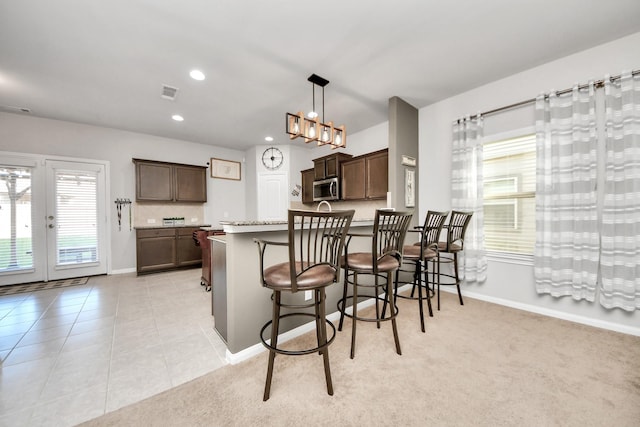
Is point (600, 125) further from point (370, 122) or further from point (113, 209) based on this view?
point (113, 209)

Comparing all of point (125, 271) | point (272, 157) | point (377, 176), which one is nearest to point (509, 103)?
point (377, 176)

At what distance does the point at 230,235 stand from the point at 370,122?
3591 mm

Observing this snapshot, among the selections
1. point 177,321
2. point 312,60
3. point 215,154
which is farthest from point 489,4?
point 215,154

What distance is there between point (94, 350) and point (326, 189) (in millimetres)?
3934

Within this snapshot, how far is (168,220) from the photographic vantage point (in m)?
4.83

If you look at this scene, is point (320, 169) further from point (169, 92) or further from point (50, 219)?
point (50, 219)

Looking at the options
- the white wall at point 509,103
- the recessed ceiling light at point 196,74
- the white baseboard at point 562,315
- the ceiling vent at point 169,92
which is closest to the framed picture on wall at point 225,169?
the ceiling vent at point 169,92

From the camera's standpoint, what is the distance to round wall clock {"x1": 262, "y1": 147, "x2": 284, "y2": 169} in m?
5.69

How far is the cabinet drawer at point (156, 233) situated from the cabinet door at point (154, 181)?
0.65 m

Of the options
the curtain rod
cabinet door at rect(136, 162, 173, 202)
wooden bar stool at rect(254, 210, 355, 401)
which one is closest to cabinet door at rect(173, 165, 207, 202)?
cabinet door at rect(136, 162, 173, 202)

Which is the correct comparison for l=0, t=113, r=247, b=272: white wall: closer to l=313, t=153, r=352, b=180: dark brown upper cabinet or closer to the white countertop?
l=313, t=153, r=352, b=180: dark brown upper cabinet

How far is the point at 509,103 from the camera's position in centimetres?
281

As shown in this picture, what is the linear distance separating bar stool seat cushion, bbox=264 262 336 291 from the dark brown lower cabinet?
3.98 metres

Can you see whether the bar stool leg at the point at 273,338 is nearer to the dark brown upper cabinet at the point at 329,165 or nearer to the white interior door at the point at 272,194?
the dark brown upper cabinet at the point at 329,165
